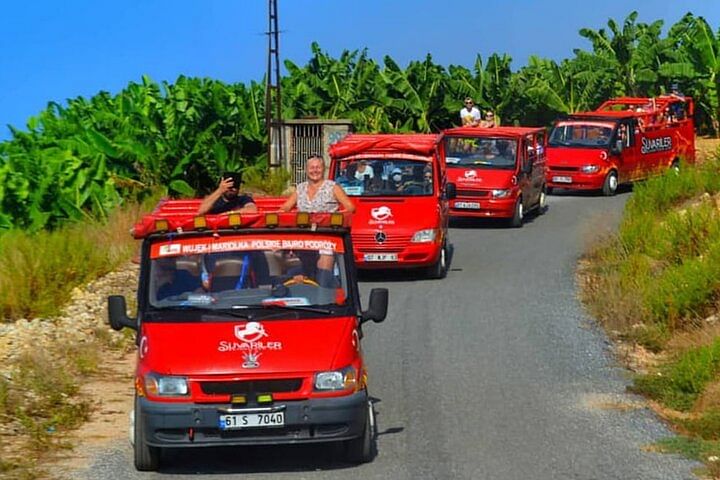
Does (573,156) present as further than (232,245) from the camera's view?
Yes

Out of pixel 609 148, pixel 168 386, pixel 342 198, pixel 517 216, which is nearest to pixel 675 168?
pixel 517 216

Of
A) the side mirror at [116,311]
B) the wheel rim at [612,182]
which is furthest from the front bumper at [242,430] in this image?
the wheel rim at [612,182]

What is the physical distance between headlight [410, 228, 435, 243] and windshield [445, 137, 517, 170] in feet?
24.9

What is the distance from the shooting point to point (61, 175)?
28.8 metres

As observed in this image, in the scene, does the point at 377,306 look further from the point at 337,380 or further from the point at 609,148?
the point at 609,148

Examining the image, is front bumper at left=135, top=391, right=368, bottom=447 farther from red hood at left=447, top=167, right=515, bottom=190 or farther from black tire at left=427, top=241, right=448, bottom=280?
red hood at left=447, top=167, right=515, bottom=190

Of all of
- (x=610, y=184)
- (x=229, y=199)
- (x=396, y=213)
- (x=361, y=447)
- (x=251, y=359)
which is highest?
(x=229, y=199)

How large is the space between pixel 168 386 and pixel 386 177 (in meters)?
13.1

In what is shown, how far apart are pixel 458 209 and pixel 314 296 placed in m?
18.6

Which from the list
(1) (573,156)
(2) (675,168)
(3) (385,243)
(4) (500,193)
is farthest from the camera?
(1) (573,156)

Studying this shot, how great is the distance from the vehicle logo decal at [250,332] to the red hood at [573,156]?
87.4 feet

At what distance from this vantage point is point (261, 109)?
41.9 metres

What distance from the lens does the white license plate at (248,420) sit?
33.7 feet

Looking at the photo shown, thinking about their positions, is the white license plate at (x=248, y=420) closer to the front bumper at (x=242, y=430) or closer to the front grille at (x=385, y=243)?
the front bumper at (x=242, y=430)
